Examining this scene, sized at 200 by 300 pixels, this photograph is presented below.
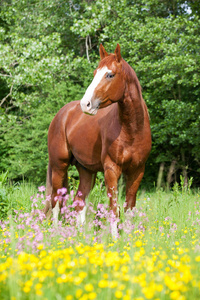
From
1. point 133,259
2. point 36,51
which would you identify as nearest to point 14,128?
point 36,51

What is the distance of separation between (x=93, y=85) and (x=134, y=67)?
7.92m

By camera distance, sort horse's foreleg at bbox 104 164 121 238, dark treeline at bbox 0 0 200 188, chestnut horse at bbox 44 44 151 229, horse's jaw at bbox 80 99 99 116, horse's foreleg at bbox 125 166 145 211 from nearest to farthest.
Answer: horse's jaw at bbox 80 99 99 116 < chestnut horse at bbox 44 44 151 229 < horse's foreleg at bbox 104 164 121 238 < horse's foreleg at bbox 125 166 145 211 < dark treeline at bbox 0 0 200 188

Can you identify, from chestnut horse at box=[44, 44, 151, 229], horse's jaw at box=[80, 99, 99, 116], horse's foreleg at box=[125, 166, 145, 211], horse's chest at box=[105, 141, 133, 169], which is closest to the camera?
horse's jaw at box=[80, 99, 99, 116]

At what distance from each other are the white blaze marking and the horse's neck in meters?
0.33

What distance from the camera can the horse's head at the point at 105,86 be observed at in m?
3.25

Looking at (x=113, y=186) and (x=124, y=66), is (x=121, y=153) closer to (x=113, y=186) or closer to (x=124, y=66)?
(x=113, y=186)

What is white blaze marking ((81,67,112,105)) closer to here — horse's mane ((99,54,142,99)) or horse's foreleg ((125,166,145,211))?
horse's mane ((99,54,142,99))

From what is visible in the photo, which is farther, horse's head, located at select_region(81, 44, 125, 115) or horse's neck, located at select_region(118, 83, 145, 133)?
horse's neck, located at select_region(118, 83, 145, 133)

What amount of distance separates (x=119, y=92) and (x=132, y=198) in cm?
123

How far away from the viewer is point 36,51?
38.1 feet

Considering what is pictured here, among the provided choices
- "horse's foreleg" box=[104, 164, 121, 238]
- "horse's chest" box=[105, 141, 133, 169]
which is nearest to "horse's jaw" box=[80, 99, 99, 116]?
"horse's chest" box=[105, 141, 133, 169]

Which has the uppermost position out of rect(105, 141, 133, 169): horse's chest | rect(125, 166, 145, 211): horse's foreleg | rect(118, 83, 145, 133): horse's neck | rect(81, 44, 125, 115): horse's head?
rect(81, 44, 125, 115): horse's head

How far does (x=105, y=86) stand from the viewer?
3322 millimetres

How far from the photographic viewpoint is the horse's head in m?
3.25
